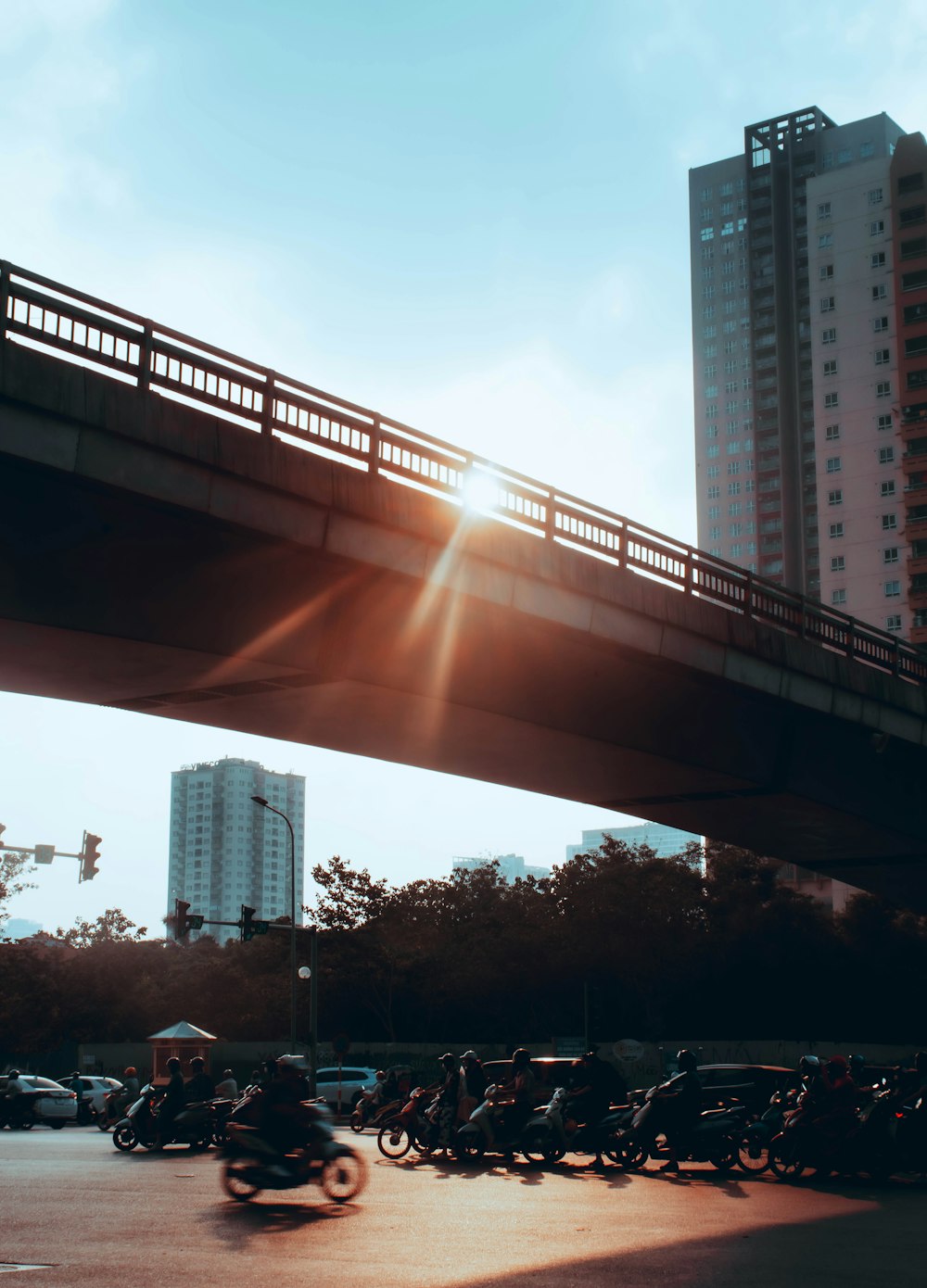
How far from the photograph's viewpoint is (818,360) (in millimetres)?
112688

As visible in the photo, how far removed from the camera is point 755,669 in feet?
83.5

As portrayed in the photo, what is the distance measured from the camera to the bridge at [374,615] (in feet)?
50.0

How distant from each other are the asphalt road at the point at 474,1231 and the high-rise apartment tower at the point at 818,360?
8465 centimetres

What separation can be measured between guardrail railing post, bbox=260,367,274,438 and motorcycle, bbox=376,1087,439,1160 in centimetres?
1005

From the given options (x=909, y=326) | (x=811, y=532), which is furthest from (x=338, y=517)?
(x=811, y=532)

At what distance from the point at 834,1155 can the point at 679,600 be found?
988cm

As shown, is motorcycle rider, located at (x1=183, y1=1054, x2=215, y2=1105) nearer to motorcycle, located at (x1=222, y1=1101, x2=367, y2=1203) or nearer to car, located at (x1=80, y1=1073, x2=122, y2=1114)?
motorcycle, located at (x1=222, y1=1101, x2=367, y2=1203)

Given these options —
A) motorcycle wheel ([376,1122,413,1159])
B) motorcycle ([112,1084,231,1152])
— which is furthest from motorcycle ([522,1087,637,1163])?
motorcycle ([112,1084,231,1152])

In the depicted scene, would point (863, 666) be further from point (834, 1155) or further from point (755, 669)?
point (834, 1155)

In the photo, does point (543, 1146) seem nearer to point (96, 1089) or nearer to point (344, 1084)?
point (344, 1084)

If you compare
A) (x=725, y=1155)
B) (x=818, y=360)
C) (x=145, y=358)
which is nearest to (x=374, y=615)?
(x=145, y=358)

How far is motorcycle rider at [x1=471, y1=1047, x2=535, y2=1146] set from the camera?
1861 centimetres

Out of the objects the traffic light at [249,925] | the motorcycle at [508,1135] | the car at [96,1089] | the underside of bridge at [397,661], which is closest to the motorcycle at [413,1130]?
the motorcycle at [508,1135]

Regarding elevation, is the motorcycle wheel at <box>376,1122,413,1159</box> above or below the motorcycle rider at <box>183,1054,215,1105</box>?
below
